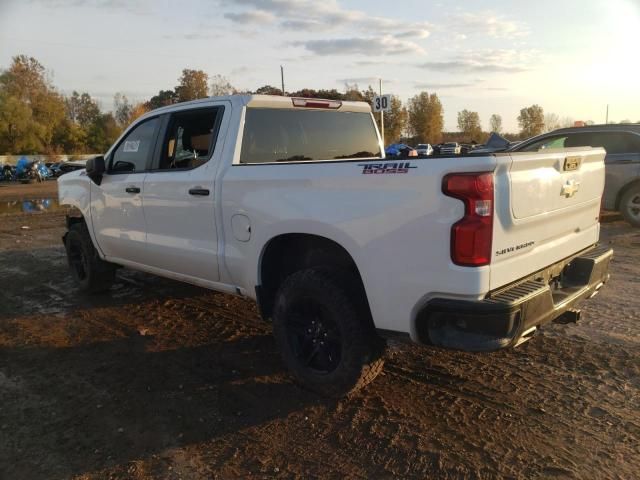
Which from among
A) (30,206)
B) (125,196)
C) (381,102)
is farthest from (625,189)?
(30,206)

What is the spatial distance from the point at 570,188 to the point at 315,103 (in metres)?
2.30

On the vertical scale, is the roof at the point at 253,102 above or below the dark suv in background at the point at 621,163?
above

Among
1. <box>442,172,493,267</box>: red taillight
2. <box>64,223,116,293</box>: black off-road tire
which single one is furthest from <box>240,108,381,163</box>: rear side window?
<box>64,223,116,293</box>: black off-road tire

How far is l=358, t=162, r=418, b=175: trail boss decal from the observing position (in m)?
2.73

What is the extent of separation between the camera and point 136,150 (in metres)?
5.01

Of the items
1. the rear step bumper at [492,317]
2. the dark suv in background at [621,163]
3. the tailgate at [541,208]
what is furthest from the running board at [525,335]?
the dark suv in background at [621,163]

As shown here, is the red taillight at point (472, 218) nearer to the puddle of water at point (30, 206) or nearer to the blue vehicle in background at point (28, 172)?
the puddle of water at point (30, 206)

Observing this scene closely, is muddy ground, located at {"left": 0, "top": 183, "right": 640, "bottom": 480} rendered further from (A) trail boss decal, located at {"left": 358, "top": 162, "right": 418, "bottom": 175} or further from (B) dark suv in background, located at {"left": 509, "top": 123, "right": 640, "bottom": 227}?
(B) dark suv in background, located at {"left": 509, "top": 123, "right": 640, "bottom": 227}

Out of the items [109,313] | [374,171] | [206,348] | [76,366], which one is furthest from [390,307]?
[109,313]

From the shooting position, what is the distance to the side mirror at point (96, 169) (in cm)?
518

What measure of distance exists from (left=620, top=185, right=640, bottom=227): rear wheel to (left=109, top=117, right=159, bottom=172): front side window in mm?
7766

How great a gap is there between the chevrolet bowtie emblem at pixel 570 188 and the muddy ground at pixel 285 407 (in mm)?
1281

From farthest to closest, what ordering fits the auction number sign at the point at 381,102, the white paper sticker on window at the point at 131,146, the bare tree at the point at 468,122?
the bare tree at the point at 468,122 < the auction number sign at the point at 381,102 < the white paper sticker on window at the point at 131,146

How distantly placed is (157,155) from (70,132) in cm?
6523
